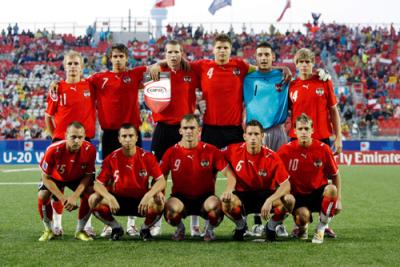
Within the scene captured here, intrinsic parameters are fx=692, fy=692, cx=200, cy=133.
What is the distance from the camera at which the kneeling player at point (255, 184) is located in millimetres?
6621

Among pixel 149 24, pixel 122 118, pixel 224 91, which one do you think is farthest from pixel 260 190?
pixel 149 24

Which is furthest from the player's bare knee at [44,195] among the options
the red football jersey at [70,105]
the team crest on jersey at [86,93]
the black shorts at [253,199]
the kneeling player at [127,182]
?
the black shorts at [253,199]

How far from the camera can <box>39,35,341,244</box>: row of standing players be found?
24.2 ft

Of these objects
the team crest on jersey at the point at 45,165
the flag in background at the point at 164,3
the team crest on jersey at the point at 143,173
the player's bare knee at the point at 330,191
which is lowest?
the player's bare knee at the point at 330,191

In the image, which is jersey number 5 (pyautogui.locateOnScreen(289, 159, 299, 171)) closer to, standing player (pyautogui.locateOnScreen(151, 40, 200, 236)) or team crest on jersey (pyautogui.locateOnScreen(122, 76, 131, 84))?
standing player (pyautogui.locateOnScreen(151, 40, 200, 236))

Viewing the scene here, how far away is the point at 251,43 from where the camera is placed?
115 ft

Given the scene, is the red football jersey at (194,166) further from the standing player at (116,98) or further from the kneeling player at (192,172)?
the standing player at (116,98)

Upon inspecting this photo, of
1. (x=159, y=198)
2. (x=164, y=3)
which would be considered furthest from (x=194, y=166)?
(x=164, y=3)

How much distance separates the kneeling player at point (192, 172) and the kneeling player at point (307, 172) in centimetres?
69

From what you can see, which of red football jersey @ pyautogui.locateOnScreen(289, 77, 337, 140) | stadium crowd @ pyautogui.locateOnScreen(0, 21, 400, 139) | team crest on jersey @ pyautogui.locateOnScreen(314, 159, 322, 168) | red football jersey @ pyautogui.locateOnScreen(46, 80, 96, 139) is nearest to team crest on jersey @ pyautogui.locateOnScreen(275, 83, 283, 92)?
red football jersey @ pyautogui.locateOnScreen(289, 77, 337, 140)

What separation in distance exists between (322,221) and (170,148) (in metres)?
1.66

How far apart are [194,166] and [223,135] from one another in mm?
694

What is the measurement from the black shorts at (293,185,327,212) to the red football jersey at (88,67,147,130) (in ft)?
6.27

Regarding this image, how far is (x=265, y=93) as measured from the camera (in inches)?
290
